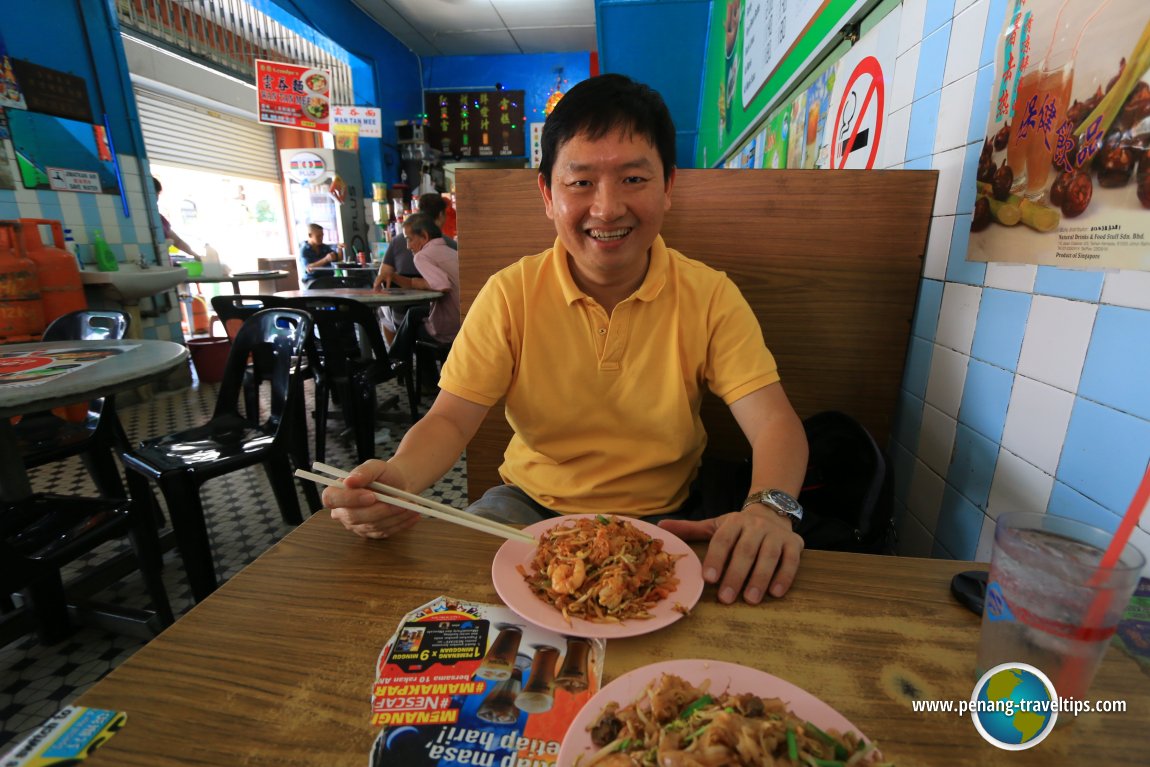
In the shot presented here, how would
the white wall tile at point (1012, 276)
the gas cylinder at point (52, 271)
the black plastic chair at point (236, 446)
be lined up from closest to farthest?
the white wall tile at point (1012, 276) < the black plastic chair at point (236, 446) < the gas cylinder at point (52, 271)

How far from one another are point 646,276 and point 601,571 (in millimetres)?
792

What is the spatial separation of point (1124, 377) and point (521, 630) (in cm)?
99

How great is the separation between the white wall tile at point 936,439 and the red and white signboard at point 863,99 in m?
0.79

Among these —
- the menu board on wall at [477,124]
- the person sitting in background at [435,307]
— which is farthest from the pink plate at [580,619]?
the menu board on wall at [477,124]

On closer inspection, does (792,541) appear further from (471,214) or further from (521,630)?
(471,214)

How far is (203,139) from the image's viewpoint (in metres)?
7.33

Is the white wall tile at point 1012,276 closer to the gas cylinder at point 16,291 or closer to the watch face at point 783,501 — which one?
the watch face at point 783,501

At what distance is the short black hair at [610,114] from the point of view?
1168 mm

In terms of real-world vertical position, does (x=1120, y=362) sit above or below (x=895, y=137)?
below

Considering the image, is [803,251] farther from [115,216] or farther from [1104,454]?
[115,216]

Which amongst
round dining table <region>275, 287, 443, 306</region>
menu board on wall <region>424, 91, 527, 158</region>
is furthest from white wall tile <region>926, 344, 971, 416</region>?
menu board on wall <region>424, 91, 527, 158</region>

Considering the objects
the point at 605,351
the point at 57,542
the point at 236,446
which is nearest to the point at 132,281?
the point at 236,446

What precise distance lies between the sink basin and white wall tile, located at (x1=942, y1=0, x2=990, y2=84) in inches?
210

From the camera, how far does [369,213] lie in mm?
8758
